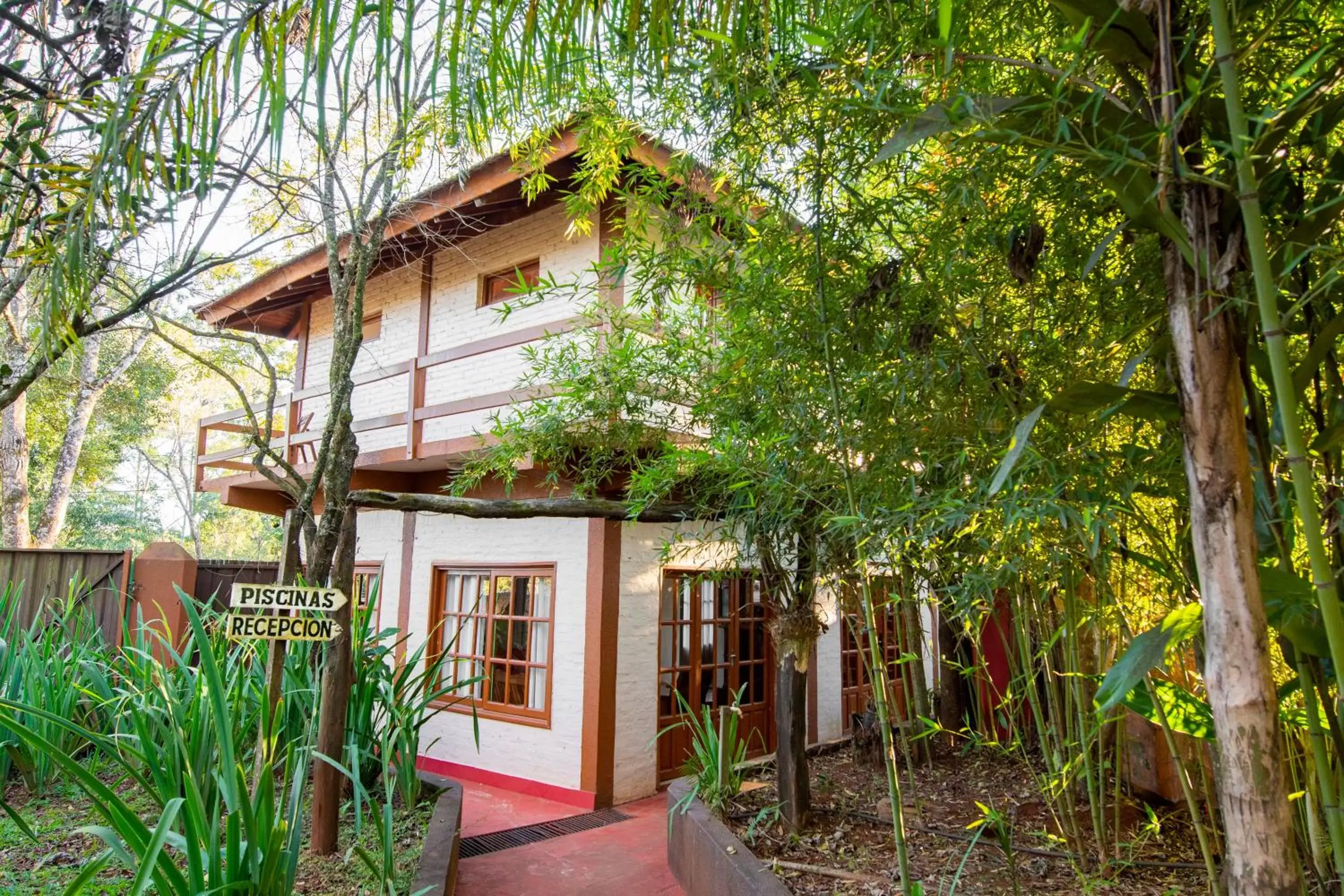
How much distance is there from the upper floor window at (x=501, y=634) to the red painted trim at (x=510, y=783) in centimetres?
41

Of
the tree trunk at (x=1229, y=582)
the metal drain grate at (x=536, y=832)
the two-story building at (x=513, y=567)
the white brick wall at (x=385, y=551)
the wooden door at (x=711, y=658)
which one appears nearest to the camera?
the tree trunk at (x=1229, y=582)

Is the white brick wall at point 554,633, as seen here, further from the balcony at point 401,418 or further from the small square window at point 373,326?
the small square window at point 373,326

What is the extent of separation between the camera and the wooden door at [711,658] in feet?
19.4

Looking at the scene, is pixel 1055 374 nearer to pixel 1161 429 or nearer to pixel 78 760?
pixel 1161 429

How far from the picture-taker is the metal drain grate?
4.38 m

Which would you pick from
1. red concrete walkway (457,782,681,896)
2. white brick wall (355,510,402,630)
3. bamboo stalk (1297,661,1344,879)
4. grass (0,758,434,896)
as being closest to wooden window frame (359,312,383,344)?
white brick wall (355,510,402,630)

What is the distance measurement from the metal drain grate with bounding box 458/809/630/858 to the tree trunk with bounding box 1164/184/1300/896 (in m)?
4.13

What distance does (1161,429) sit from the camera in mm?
1775

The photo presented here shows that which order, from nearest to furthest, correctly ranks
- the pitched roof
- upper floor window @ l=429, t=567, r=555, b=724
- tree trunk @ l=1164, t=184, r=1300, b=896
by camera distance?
tree trunk @ l=1164, t=184, r=1300, b=896 → the pitched roof → upper floor window @ l=429, t=567, r=555, b=724

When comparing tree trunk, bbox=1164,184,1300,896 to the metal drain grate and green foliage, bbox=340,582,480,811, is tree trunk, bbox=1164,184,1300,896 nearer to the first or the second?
green foliage, bbox=340,582,480,811

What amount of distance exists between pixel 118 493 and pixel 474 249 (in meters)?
17.0

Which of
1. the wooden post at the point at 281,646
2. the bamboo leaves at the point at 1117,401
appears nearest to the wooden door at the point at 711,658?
the wooden post at the point at 281,646

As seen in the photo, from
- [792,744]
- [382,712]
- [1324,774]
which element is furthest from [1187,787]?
[382,712]

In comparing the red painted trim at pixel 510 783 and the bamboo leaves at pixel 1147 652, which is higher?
the bamboo leaves at pixel 1147 652
